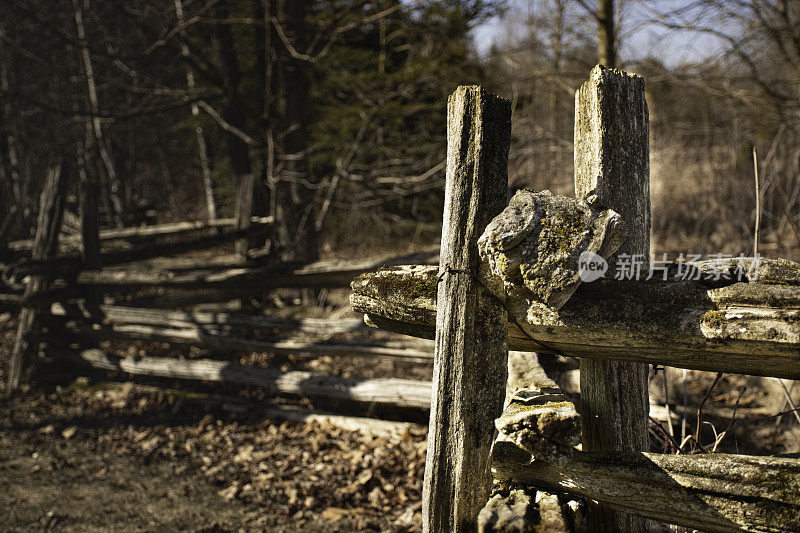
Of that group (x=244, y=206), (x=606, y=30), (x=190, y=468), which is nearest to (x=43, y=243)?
(x=244, y=206)

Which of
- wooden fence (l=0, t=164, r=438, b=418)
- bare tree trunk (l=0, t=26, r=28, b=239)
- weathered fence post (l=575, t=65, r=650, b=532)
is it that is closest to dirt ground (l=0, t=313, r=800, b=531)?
wooden fence (l=0, t=164, r=438, b=418)

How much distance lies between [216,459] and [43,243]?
3512 millimetres

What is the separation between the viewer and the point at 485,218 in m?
2.04

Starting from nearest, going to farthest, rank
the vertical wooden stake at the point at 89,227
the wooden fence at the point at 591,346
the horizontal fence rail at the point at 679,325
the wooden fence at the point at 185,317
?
the horizontal fence rail at the point at 679,325 → the wooden fence at the point at 591,346 → the wooden fence at the point at 185,317 → the vertical wooden stake at the point at 89,227

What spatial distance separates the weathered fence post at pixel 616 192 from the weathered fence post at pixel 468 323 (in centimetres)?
37

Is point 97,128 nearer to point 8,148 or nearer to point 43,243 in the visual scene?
point 8,148

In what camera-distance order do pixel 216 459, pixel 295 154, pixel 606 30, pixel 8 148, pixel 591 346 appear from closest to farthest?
pixel 591 346, pixel 216 459, pixel 606 30, pixel 295 154, pixel 8 148

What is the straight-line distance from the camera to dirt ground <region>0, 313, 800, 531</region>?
385 cm

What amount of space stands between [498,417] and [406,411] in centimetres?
322

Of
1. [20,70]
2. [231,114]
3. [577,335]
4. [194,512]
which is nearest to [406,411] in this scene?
[194,512]

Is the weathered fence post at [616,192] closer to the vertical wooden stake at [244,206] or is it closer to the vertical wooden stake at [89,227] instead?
the vertical wooden stake at [244,206]

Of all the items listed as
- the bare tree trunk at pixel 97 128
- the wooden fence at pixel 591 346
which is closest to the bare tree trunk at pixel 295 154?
the bare tree trunk at pixel 97 128

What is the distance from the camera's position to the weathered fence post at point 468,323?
2.03 meters

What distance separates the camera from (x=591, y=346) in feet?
6.61
